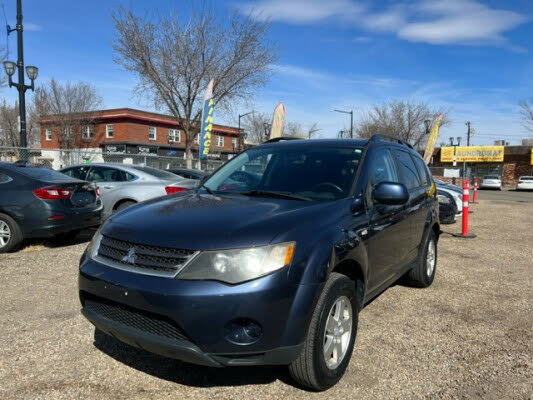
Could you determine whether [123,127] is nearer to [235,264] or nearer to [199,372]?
[199,372]

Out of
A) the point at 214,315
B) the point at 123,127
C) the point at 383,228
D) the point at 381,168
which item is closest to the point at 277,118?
the point at 381,168

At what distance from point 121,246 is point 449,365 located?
2.56 metres

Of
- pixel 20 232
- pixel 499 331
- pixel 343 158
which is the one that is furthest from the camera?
pixel 20 232

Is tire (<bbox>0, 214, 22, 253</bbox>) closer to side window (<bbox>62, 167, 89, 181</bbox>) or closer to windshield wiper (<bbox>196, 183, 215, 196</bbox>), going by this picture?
side window (<bbox>62, 167, 89, 181</bbox>)

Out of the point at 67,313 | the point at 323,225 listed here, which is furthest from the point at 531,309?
the point at 67,313

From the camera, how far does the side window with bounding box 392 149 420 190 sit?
4309mm

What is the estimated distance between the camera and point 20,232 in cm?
650

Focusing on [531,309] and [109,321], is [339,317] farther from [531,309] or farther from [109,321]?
[531,309]

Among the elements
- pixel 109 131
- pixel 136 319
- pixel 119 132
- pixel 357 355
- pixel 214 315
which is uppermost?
pixel 109 131

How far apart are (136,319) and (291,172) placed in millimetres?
1797

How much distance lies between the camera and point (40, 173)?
22.8ft

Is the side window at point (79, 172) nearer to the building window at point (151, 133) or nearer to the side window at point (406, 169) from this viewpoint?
the side window at point (406, 169)

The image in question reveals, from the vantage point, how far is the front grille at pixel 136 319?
2.38m

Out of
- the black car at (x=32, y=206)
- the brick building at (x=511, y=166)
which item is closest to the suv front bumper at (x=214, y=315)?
the black car at (x=32, y=206)
